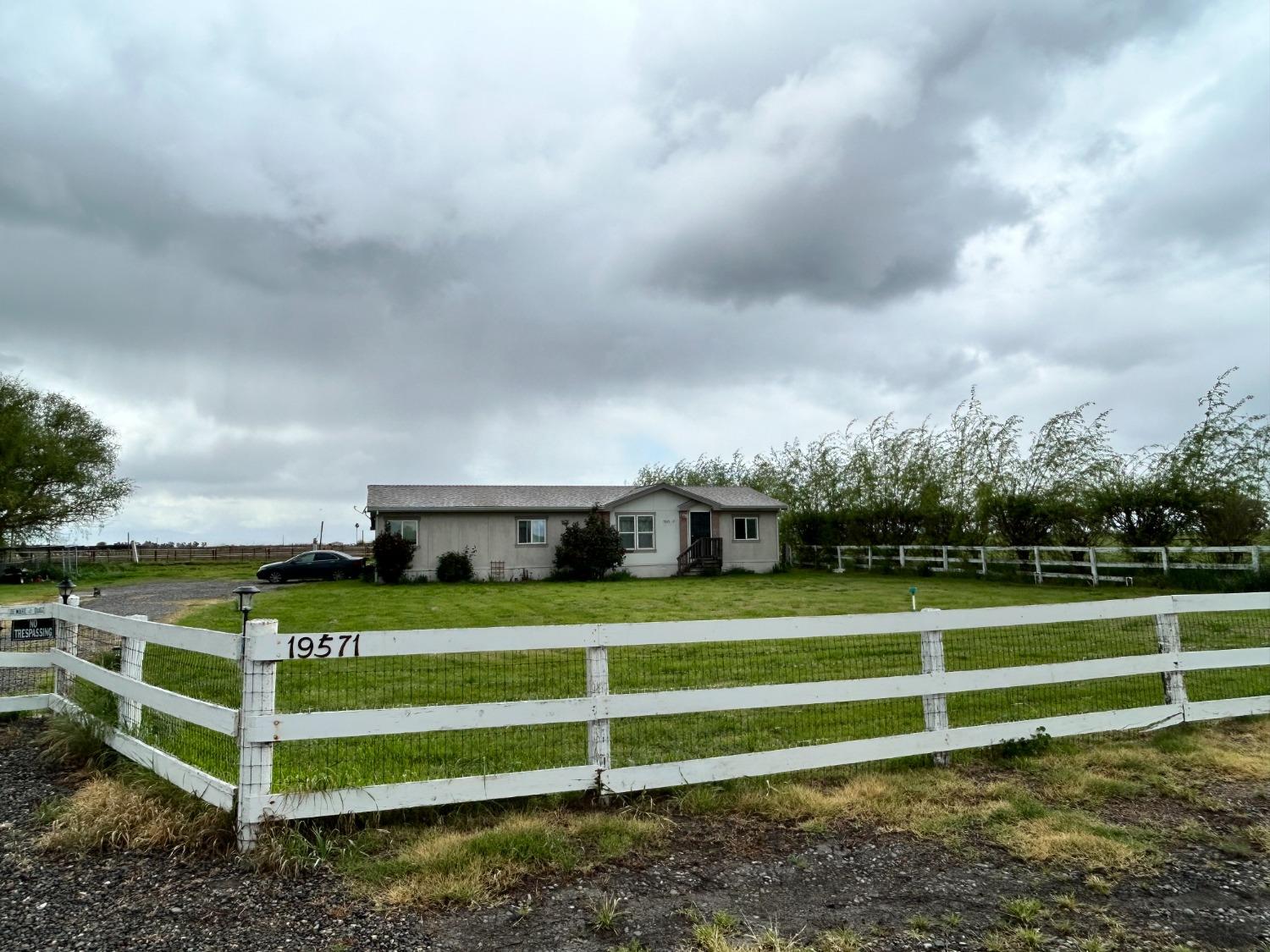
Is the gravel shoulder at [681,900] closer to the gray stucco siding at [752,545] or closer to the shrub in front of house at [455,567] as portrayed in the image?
the shrub in front of house at [455,567]

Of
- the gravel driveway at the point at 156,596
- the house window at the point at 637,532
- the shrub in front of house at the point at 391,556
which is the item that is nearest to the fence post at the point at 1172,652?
the gravel driveway at the point at 156,596

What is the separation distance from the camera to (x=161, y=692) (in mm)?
5027

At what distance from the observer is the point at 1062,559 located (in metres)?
24.4

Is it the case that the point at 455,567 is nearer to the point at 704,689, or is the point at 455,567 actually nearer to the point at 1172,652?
the point at 704,689

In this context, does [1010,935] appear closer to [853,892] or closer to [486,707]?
[853,892]

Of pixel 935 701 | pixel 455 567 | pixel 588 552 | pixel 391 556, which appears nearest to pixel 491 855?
pixel 935 701

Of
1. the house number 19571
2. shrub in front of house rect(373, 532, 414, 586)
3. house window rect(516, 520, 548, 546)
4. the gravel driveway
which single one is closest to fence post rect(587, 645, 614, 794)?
the house number 19571

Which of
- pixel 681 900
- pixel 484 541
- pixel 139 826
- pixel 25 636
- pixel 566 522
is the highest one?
pixel 566 522

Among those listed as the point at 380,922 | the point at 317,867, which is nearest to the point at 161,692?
the point at 317,867

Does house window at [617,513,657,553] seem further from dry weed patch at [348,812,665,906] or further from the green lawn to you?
dry weed patch at [348,812,665,906]

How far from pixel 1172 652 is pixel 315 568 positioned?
93.7ft

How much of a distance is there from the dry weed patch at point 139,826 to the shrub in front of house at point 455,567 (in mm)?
23659

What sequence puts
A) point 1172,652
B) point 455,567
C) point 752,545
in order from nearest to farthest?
1. point 1172,652
2. point 455,567
3. point 752,545

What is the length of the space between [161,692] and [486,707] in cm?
219
